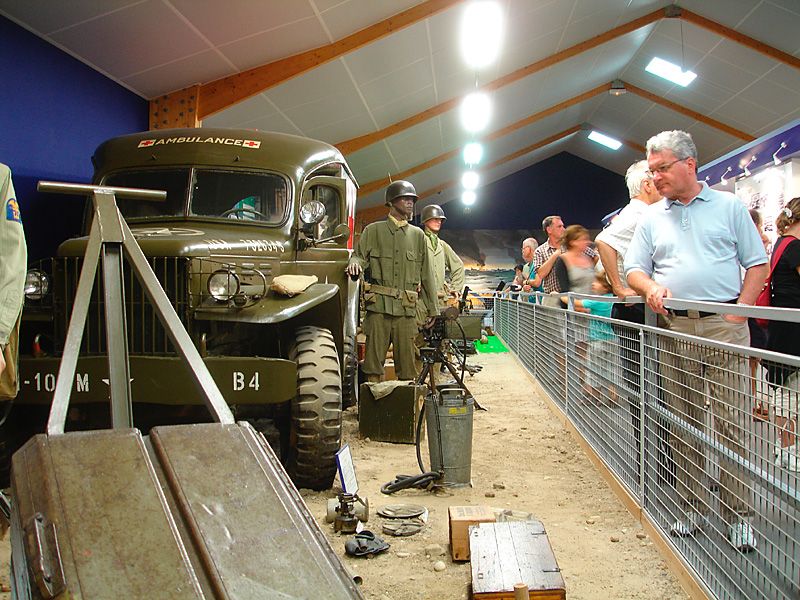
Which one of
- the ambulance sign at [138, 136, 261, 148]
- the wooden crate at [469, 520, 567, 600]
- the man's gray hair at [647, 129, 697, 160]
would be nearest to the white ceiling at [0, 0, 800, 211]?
the ambulance sign at [138, 136, 261, 148]

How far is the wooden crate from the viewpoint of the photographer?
2434 millimetres

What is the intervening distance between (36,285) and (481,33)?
7171mm

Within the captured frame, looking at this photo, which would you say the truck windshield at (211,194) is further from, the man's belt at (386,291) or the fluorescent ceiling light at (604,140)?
the fluorescent ceiling light at (604,140)

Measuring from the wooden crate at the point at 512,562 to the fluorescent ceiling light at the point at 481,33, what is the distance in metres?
6.94

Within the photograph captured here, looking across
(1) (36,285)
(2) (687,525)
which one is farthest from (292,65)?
(2) (687,525)

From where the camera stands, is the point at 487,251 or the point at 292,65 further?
the point at 487,251

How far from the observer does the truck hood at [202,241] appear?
3646mm

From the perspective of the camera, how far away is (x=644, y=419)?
11.1 feet

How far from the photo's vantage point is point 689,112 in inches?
577

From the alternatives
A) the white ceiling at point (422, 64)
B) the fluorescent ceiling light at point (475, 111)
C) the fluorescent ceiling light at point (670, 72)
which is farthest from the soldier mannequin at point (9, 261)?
the fluorescent ceiling light at point (670, 72)

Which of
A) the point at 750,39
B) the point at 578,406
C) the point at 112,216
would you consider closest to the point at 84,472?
the point at 112,216

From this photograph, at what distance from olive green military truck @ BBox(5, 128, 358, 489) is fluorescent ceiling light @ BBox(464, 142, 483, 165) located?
36.8 ft

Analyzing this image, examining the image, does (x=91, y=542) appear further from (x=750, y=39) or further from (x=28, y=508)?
(x=750, y=39)

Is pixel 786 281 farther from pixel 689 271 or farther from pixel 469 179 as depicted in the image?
pixel 469 179
